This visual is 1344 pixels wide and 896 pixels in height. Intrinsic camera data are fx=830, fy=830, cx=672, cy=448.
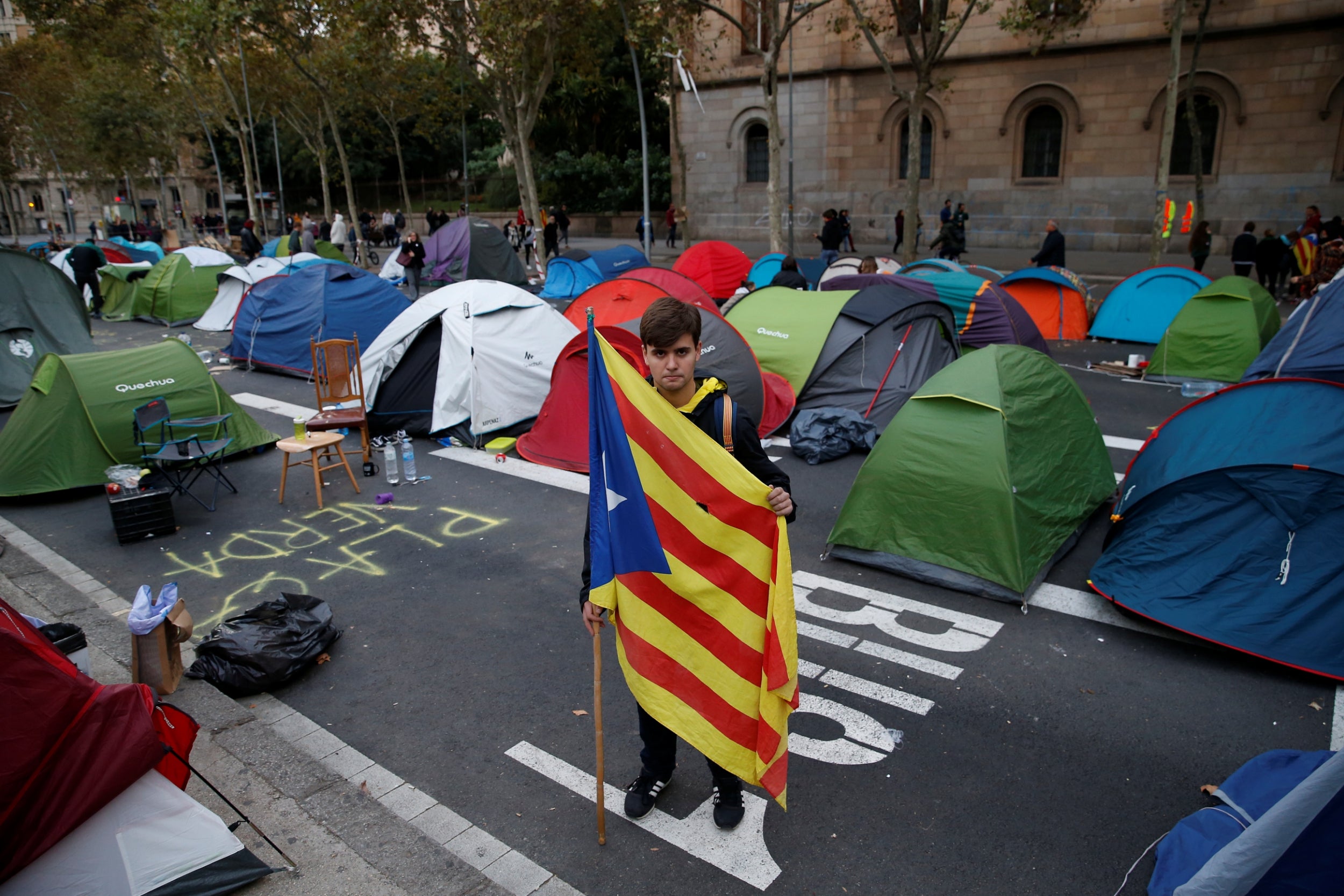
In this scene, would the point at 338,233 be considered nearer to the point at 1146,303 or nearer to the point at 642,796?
the point at 1146,303

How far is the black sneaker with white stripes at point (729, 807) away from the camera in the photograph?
3.66m

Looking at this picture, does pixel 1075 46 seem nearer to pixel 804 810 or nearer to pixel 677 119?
pixel 677 119

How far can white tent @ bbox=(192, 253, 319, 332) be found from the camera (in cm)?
1755

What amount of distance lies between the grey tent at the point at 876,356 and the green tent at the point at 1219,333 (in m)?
4.09

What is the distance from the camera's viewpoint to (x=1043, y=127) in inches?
1078

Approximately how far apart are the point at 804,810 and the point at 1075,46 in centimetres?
2835

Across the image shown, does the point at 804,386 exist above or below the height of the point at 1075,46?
below

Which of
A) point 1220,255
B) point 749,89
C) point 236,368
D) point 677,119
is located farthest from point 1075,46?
point 236,368

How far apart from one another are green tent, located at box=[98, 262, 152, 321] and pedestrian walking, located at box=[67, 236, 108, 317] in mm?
144

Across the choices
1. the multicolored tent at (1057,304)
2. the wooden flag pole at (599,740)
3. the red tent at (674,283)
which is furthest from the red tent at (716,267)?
the wooden flag pole at (599,740)

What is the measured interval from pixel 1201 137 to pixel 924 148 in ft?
28.0

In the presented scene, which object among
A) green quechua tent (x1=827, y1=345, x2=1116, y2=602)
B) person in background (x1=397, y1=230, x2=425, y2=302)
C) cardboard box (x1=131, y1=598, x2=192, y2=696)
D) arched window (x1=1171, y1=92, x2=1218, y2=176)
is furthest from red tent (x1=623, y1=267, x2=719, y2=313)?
arched window (x1=1171, y1=92, x2=1218, y2=176)

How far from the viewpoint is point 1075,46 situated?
25.5 m

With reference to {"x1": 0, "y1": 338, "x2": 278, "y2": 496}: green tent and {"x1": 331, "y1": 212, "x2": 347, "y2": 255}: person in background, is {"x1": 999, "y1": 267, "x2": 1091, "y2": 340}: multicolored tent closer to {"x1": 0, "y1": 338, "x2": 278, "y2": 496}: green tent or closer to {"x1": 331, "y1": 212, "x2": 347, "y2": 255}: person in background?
{"x1": 0, "y1": 338, "x2": 278, "y2": 496}: green tent
